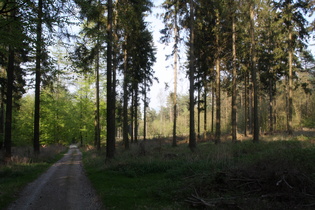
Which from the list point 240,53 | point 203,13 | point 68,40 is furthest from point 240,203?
point 240,53

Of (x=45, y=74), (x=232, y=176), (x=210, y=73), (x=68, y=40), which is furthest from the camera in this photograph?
(x=210, y=73)

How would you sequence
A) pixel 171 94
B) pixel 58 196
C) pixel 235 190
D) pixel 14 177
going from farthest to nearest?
pixel 171 94
pixel 14 177
pixel 58 196
pixel 235 190

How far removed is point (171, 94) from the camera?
25.0 m

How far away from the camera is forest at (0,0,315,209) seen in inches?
251

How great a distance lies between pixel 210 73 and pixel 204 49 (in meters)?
4.11

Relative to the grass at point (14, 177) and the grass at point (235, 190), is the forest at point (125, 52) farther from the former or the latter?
the grass at point (235, 190)

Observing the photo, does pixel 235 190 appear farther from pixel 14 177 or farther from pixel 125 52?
pixel 125 52

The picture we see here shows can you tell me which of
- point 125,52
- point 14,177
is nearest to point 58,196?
point 14,177

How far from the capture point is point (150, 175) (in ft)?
32.2

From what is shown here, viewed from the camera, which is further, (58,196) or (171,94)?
(171,94)

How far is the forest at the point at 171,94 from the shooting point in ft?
21.0

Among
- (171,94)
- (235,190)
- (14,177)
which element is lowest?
(14,177)

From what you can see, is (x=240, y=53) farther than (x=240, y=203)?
Yes

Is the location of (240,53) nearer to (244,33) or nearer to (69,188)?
(244,33)
